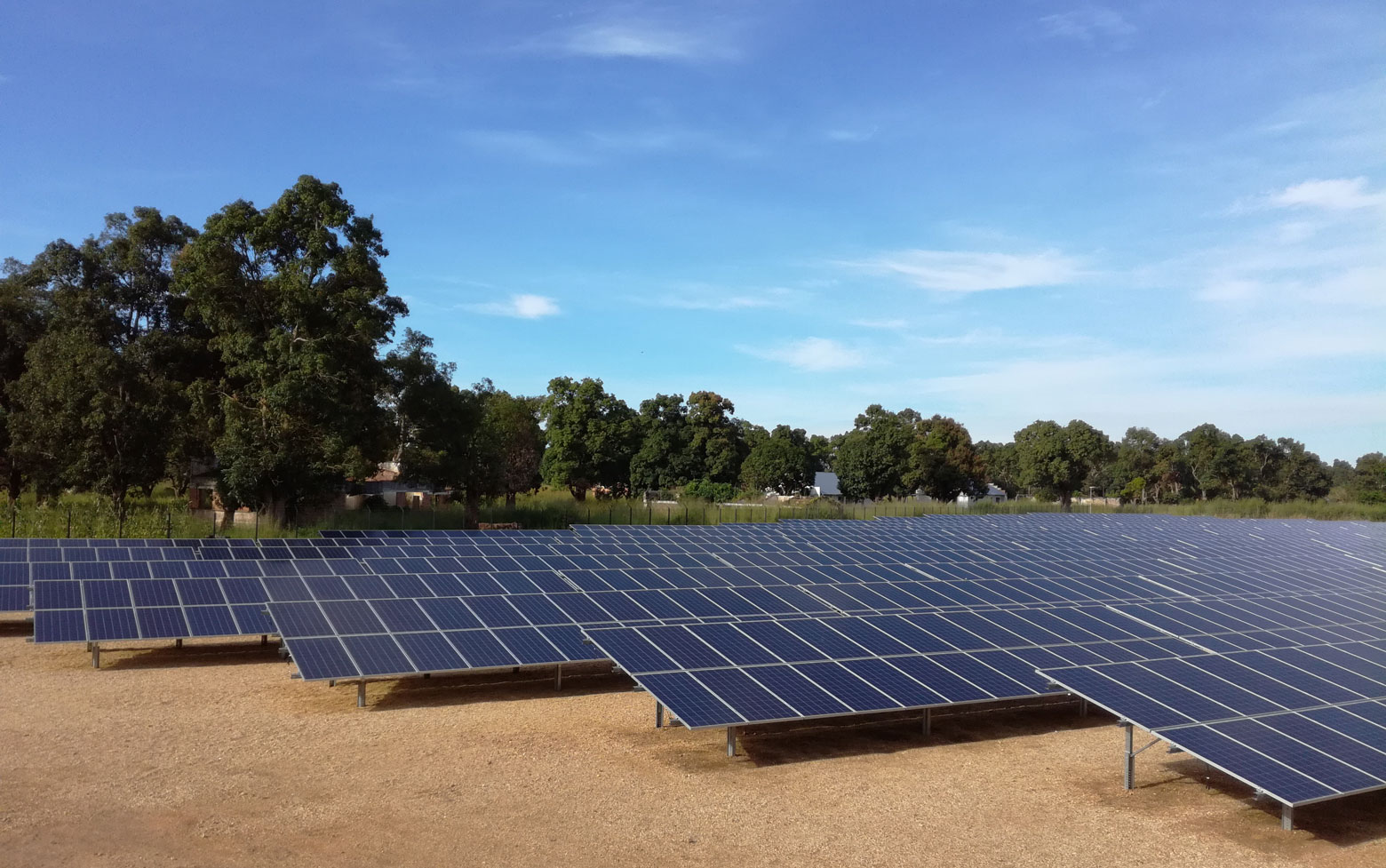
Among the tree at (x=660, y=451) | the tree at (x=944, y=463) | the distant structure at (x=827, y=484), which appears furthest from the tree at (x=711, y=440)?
the tree at (x=944, y=463)

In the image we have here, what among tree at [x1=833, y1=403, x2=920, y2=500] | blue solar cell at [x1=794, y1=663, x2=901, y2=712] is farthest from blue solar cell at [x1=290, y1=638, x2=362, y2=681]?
tree at [x1=833, y1=403, x2=920, y2=500]

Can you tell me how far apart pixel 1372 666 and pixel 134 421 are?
133 feet

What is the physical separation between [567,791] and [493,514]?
124ft

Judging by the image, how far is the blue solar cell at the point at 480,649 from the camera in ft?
52.9

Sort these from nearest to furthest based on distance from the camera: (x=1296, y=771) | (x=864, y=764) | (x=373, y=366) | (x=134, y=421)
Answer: (x=1296, y=771) < (x=864, y=764) < (x=134, y=421) < (x=373, y=366)

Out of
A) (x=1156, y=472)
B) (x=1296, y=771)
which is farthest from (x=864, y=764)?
(x=1156, y=472)

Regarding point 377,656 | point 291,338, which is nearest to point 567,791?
point 377,656

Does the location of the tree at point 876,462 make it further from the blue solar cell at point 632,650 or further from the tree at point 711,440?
the blue solar cell at point 632,650

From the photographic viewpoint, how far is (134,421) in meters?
37.7

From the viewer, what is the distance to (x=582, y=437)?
7644 centimetres

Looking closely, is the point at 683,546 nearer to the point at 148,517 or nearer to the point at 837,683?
the point at 837,683

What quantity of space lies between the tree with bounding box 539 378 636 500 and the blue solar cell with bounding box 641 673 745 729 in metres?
61.6

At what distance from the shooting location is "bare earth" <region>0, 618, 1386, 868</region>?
10.4 metres

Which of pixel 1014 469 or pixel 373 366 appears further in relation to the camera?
pixel 1014 469
